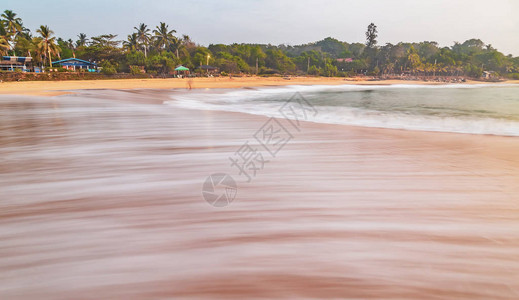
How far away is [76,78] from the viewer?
106ft

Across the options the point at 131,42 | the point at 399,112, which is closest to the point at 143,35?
the point at 131,42

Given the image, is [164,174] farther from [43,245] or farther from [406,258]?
[406,258]

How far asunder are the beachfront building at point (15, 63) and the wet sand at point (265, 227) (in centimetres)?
4857

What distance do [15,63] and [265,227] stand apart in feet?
172

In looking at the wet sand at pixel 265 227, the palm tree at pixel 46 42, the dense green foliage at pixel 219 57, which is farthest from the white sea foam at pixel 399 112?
the palm tree at pixel 46 42

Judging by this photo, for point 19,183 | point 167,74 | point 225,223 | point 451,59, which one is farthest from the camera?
point 451,59

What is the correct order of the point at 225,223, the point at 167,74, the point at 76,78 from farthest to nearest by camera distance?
the point at 167,74
the point at 76,78
the point at 225,223

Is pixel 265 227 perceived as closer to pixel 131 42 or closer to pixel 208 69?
pixel 208 69

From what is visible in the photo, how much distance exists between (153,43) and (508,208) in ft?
221

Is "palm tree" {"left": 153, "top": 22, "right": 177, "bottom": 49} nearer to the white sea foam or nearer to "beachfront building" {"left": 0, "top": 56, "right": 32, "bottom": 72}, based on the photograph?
"beachfront building" {"left": 0, "top": 56, "right": 32, "bottom": 72}

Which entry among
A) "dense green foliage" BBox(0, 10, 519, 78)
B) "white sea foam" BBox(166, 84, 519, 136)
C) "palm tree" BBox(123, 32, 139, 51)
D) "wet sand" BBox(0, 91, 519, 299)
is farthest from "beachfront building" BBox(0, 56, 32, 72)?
"wet sand" BBox(0, 91, 519, 299)

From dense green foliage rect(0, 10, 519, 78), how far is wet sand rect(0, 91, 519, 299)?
121 feet

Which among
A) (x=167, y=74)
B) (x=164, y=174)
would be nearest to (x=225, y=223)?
(x=164, y=174)

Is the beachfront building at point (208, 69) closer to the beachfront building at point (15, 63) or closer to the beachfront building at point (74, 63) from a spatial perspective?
the beachfront building at point (74, 63)
